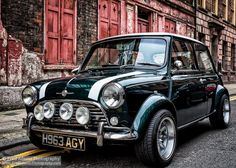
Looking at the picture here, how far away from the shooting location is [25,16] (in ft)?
27.8

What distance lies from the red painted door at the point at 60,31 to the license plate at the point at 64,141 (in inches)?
234

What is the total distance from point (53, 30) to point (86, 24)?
158 centimetres

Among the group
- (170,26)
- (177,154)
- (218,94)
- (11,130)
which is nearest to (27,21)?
(11,130)

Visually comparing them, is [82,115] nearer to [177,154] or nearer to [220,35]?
[177,154]

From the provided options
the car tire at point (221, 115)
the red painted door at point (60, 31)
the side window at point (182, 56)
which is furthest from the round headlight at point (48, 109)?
the red painted door at point (60, 31)

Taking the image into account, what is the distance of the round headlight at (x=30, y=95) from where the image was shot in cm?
373

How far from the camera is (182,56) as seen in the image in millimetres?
4559

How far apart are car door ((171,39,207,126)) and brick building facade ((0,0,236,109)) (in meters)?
4.81

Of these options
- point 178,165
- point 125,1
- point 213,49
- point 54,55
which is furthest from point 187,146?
point 213,49

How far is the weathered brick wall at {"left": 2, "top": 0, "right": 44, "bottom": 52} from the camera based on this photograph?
8039mm

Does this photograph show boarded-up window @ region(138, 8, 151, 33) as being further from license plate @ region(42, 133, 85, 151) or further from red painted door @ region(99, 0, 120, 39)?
license plate @ region(42, 133, 85, 151)

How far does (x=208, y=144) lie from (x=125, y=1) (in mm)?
9298

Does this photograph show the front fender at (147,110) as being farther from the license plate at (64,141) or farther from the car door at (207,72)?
the car door at (207,72)

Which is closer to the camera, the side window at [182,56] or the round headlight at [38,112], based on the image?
the round headlight at [38,112]
